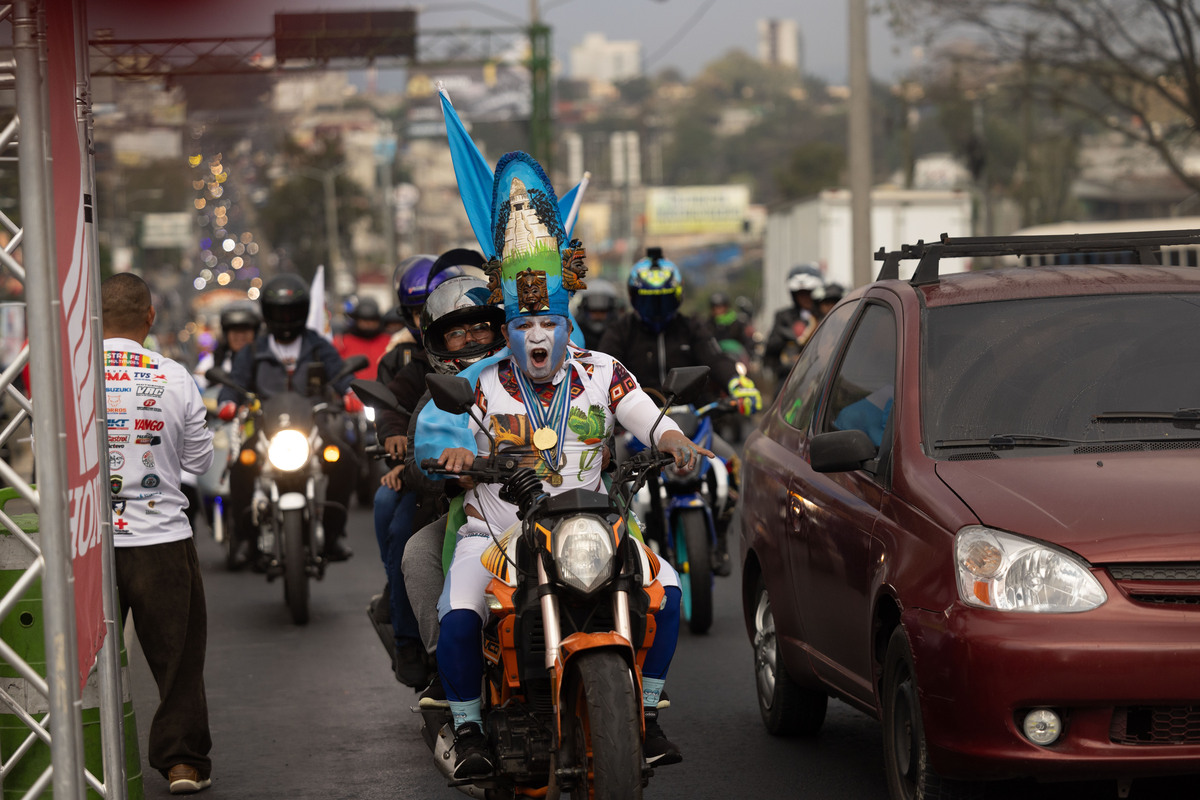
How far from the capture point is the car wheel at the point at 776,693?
24.0ft

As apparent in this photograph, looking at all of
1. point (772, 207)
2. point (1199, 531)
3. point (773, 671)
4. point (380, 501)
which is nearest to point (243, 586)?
point (380, 501)

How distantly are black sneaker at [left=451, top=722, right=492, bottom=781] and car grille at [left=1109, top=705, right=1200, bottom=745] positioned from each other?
6.23 feet

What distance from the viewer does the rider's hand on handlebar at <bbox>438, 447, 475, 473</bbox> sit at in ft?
17.6

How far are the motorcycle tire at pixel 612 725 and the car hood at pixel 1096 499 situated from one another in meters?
1.20

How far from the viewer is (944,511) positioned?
5359mm

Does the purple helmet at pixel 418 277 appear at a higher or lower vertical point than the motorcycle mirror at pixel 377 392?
higher

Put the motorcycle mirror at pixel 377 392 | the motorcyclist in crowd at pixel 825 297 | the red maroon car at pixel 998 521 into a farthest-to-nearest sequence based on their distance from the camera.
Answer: the motorcyclist in crowd at pixel 825 297 < the motorcycle mirror at pixel 377 392 < the red maroon car at pixel 998 521

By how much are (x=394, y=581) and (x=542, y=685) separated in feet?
6.67

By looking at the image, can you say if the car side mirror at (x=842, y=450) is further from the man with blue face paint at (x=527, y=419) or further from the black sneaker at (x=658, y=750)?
the black sneaker at (x=658, y=750)

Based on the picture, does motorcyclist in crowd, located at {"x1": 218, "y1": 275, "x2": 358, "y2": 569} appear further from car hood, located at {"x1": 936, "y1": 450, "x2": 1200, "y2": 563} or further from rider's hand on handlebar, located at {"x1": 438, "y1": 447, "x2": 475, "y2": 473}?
car hood, located at {"x1": 936, "y1": 450, "x2": 1200, "y2": 563}

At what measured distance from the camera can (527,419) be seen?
5.80m

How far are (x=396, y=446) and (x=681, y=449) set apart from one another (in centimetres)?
202

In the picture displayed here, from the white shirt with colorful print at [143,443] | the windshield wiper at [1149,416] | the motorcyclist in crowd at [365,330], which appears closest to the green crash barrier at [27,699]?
the white shirt with colorful print at [143,443]

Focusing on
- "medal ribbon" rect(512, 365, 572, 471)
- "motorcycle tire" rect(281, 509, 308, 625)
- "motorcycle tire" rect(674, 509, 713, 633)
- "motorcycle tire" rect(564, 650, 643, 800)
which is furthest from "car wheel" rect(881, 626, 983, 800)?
"motorcycle tire" rect(281, 509, 308, 625)
